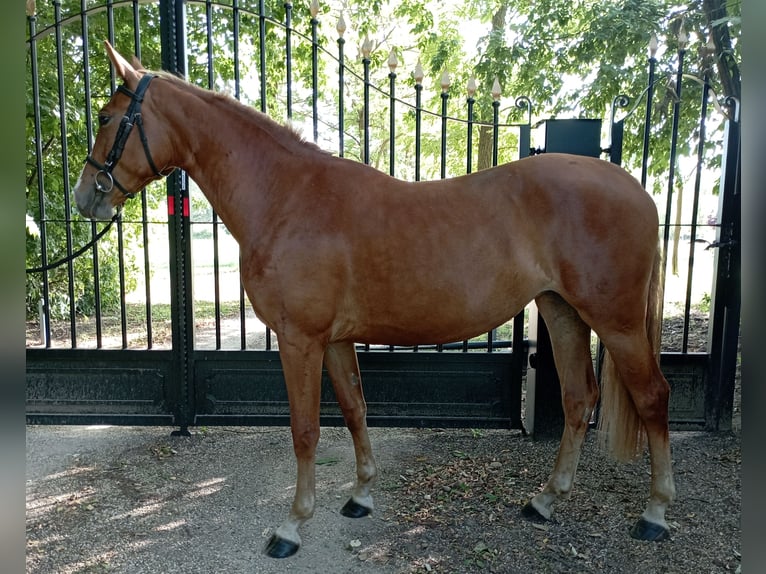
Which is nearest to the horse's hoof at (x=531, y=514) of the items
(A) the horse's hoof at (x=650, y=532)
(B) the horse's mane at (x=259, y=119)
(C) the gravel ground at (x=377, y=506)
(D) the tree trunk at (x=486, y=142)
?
(C) the gravel ground at (x=377, y=506)

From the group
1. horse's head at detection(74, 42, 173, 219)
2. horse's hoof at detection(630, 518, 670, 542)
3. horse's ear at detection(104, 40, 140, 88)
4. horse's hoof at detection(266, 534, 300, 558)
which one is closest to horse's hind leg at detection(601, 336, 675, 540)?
horse's hoof at detection(630, 518, 670, 542)

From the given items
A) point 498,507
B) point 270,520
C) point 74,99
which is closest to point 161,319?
point 74,99

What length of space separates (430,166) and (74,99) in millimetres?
9327

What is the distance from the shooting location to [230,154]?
2.88 meters

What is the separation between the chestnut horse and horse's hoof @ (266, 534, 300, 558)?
0.03ft

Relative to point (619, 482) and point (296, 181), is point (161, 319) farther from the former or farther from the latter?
point (619, 482)

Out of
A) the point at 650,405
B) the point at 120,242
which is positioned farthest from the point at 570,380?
the point at 120,242

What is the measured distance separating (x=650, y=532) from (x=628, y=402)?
69 cm

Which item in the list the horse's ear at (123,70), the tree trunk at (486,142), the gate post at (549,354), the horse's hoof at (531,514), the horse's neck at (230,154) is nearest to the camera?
the horse's ear at (123,70)

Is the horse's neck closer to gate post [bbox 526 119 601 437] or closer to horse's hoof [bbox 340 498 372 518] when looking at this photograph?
horse's hoof [bbox 340 498 372 518]

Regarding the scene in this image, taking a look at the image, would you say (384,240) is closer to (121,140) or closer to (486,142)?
(121,140)

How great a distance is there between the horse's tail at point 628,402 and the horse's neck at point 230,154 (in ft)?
7.17

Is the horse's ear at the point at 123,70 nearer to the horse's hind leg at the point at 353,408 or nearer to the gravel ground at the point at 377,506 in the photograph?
the horse's hind leg at the point at 353,408

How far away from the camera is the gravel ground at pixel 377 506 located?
262 centimetres
